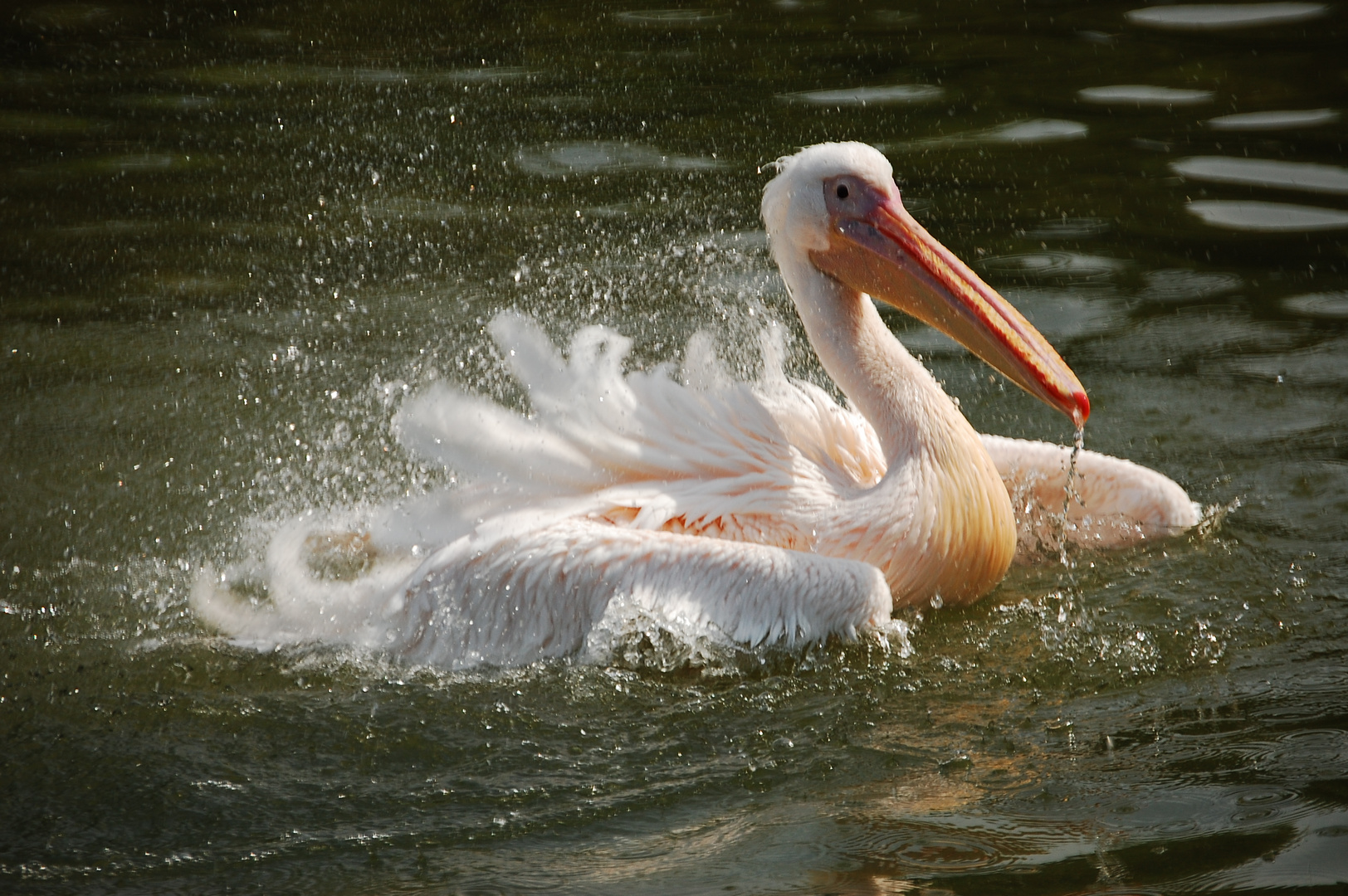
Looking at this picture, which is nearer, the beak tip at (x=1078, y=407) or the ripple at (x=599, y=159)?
the beak tip at (x=1078, y=407)

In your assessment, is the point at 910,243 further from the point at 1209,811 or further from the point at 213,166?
the point at 213,166

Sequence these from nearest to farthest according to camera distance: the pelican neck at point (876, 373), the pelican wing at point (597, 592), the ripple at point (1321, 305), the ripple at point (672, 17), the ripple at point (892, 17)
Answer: the pelican wing at point (597, 592)
the pelican neck at point (876, 373)
the ripple at point (1321, 305)
the ripple at point (892, 17)
the ripple at point (672, 17)

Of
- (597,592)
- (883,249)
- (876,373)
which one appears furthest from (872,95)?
(597,592)

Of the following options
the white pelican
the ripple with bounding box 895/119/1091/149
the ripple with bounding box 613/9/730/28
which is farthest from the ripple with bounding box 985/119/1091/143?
the white pelican

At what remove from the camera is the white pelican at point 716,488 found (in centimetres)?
367

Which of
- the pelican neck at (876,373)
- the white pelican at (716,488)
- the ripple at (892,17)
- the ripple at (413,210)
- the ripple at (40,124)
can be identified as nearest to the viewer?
the white pelican at (716,488)

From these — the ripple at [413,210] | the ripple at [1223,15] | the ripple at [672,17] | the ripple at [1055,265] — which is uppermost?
the ripple at [672,17]

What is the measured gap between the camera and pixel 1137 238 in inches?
278

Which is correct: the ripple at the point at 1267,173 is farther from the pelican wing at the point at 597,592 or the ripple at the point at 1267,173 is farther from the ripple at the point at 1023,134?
the pelican wing at the point at 597,592

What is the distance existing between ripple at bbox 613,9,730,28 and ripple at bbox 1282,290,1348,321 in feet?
17.1

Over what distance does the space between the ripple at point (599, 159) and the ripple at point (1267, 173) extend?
2755mm

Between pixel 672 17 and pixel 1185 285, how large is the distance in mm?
5060

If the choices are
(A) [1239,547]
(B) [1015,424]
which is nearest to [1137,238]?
(B) [1015,424]

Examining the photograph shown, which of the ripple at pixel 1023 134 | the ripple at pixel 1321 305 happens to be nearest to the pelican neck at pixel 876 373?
the ripple at pixel 1321 305
